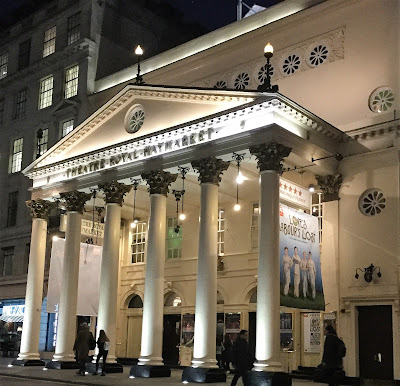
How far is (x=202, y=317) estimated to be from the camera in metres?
19.4

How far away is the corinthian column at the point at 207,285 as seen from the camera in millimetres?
19141

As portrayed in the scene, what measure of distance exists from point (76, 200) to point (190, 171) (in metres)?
5.63

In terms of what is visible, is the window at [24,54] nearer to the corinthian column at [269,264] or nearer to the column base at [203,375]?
the corinthian column at [269,264]

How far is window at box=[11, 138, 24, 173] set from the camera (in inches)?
1406

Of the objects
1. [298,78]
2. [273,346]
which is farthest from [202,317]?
[298,78]

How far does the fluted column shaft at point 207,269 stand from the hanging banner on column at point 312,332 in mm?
4223

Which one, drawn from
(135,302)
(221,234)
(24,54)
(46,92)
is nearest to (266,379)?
(221,234)

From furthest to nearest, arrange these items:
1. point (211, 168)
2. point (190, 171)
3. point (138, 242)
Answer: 1. point (138, 242)
2. point (190, 171)
3. point (211, 168)

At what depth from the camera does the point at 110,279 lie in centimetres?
2320

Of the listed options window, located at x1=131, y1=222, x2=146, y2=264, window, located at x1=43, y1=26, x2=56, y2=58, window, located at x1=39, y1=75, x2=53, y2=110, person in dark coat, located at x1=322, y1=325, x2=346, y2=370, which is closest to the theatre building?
window, located at x1=131, y1=222, x2=146, y2=264

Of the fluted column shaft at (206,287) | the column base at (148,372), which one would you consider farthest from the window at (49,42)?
the column base at (148,372)

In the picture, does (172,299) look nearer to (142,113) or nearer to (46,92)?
(142,113)

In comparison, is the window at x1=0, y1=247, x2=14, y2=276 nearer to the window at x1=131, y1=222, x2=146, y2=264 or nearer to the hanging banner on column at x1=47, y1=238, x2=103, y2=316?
the window at x1=131, y1=222, x2=146, y2=264

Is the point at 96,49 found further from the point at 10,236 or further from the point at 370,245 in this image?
the point at 370,245
